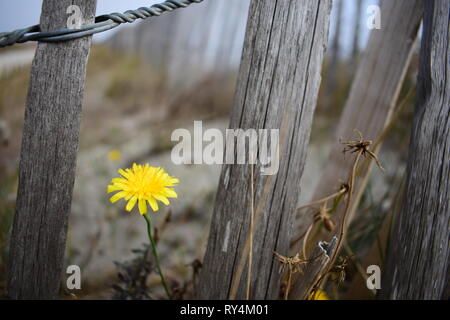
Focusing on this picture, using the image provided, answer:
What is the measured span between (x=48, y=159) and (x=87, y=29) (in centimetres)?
42

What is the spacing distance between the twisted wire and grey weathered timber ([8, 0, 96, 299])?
0.03m

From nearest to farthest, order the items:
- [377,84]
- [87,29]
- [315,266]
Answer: [87,29] < [315,266] < [377,84]

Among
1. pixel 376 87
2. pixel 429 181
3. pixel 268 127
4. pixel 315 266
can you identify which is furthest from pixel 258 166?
pixel 376 87

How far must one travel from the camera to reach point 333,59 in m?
4.29

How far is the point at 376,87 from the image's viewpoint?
1775 mm

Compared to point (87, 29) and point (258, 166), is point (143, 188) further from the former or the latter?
point (87, 29)

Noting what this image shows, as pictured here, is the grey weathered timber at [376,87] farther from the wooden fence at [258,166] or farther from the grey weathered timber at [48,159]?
the grey weathered timber at [48,159]

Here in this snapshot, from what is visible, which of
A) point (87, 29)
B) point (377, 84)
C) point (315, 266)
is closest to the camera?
point (87, 29)

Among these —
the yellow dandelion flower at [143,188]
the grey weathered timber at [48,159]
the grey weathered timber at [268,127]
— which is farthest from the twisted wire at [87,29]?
the yellow dandelion flower at [143,188]

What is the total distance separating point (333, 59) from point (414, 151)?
3085mm

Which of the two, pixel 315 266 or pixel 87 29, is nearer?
pixel 87 29

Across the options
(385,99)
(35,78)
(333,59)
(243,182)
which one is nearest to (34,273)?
(35,78)

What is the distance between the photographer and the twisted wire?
1130 mm

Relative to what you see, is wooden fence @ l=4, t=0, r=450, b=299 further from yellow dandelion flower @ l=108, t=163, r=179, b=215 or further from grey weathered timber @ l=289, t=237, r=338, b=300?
yellow dandelion flower @ l=108, t=163, r=179, b=215
